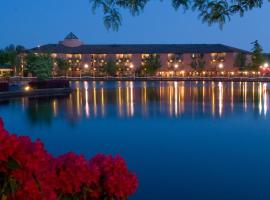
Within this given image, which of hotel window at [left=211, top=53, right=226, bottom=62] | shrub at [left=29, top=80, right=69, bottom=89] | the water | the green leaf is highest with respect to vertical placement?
hotel window at [left=211, top=53, right=226, bottom=62]

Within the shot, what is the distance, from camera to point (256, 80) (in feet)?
244

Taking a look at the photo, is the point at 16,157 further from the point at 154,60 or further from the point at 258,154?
the point at 154,60

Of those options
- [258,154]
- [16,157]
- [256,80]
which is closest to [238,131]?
[258,154]

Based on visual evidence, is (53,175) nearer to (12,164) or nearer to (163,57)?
(12,164)

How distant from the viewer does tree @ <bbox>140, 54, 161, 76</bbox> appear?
311 feet

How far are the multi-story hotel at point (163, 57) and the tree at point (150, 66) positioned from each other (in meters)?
2.48

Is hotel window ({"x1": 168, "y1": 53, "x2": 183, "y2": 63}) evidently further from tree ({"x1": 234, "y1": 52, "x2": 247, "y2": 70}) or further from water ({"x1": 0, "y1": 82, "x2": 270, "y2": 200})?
water ({"x1": 0, "y1": 82, "x2": 270, "y2": 200})

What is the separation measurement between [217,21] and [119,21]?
72 cm

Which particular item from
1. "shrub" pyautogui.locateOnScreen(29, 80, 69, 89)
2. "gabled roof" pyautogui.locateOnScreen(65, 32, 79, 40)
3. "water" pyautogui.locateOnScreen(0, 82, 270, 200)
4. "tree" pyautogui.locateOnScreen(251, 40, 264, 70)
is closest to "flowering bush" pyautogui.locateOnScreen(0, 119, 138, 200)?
"water" pyautogui.locateOnScreen(0, 82, 270, 200)

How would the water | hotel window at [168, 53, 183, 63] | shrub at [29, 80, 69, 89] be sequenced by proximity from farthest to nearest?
hotel window at [168, 53, 183, 63] < shrub at [29, 80, 69, 89] < the water

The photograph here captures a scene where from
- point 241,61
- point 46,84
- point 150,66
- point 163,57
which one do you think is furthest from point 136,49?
point 46,84

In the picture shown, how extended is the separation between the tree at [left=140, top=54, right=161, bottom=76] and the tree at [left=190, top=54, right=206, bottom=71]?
726cm

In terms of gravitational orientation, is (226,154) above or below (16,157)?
below

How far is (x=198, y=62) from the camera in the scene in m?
99.8
